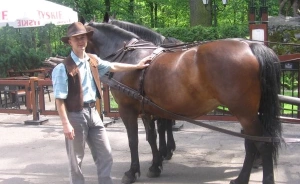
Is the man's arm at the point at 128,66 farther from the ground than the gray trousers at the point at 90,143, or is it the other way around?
the man's arm at the point at 128,66

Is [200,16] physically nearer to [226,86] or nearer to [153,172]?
[153,172]

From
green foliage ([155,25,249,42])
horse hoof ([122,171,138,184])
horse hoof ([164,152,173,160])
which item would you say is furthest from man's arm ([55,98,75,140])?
green foliage ([155,25,249,42])

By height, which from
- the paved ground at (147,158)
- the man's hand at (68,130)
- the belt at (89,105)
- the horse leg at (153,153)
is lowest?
the paved ground at (147,158)

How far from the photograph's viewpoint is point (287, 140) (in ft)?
14.2

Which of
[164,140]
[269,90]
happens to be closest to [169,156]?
[164,140]

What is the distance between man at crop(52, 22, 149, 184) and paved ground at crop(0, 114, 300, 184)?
1.14m

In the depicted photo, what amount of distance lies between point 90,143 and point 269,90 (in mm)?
1951

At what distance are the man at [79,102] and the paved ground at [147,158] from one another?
A: 1139 millimetres

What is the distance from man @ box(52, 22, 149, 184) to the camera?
4039mm

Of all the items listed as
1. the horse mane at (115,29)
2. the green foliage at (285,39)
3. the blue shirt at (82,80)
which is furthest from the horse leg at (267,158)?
the green foliage at (285,39)

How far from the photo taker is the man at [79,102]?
404 cm

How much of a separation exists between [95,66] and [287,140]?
215 centimetres

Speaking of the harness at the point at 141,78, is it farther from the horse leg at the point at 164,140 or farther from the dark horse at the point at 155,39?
the horse leg at the point at 164,140

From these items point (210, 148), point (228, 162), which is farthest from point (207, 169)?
point (210, 148)
